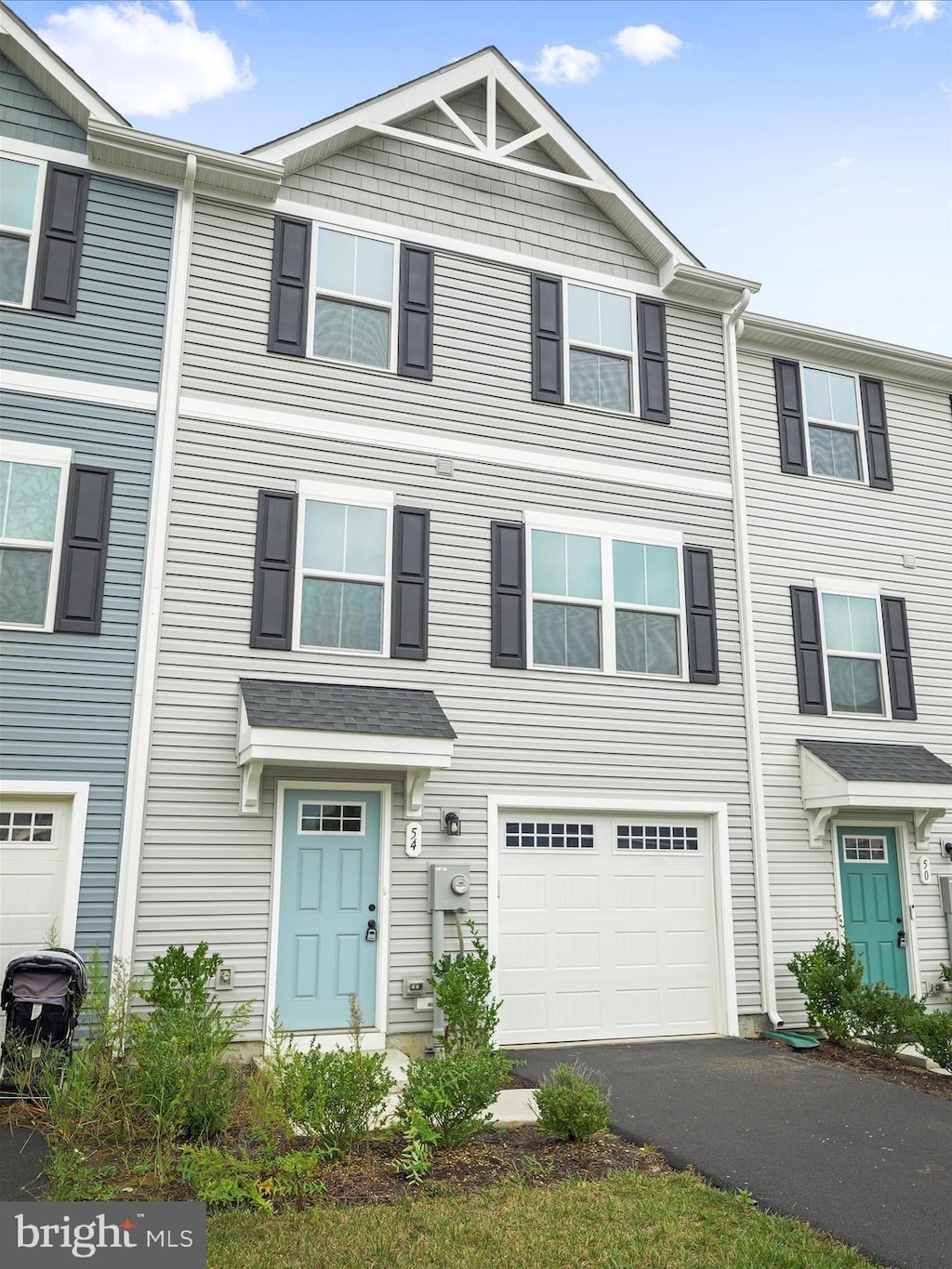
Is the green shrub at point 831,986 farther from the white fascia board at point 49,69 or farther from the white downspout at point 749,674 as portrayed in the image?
the white fascia board at point 49,69

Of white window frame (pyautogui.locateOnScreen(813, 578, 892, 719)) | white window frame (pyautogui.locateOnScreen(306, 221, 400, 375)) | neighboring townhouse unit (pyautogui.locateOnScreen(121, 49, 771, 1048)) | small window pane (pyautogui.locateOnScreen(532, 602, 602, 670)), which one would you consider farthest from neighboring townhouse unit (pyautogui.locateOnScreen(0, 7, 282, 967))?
white window frame (pyautogui.locateOnScreen(813, 578, 892, 719))

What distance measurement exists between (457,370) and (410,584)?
2.42 meters

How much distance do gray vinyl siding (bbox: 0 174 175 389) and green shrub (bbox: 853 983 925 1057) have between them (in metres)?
8.72

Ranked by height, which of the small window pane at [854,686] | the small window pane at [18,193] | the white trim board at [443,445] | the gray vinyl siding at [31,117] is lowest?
the small window pane at [854,686]

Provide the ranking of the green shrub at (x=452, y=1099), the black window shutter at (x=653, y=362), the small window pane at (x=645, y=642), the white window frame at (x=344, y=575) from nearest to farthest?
the green shrub at (x=452, y=1099)
the white window frame at (x=344, y=575)
the small window pane at (x=645, y=642)
the black window shutter at (x=653, y=362)

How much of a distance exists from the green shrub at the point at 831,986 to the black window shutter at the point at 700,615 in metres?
2.98

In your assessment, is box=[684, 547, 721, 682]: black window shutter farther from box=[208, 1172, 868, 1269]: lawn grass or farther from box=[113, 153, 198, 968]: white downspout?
box=[208, 1172, 868, 1269]: lawn grass

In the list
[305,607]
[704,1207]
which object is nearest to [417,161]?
[305,607]

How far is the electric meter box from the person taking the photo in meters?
8.84

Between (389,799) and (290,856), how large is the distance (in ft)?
3.32

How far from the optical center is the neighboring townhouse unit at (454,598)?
8469 millimetres

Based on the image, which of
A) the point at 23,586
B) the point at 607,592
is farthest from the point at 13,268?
the point at 607,592

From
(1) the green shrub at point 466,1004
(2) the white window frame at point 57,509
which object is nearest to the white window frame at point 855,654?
(1) the green shrub at point 466,1004

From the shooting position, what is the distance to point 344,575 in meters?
9.23
